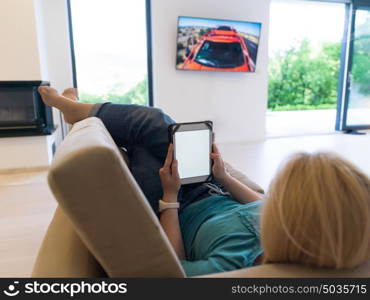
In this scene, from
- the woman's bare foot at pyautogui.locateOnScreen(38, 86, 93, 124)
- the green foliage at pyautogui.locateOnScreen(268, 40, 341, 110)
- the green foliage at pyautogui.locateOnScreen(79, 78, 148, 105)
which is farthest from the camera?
the green foliage at pyautogui.locateOnScreen(268, 40, 341, 110)

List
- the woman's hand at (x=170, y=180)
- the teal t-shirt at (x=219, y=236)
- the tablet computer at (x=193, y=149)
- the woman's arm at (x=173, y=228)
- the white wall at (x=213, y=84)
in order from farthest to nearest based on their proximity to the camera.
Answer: the white wall at (x=213, y=84), the tablet computer at (x=193, y=149), the woman's hand at (x=170, y=180), the woman's arm at (x=173, y=228), the teal t-shirt at (x=219, y=236)

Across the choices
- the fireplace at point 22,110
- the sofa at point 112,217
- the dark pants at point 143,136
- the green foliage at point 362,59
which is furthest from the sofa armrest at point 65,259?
the green foliage at point 362,59

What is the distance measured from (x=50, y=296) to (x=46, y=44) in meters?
3.86

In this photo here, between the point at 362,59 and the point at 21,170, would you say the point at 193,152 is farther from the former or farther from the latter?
the point at 362,59

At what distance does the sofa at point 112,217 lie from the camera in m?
0.52

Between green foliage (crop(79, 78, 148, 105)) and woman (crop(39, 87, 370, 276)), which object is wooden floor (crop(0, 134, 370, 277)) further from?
green foliage (crop(79, 78, 148, 105))

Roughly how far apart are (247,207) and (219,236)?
157mm

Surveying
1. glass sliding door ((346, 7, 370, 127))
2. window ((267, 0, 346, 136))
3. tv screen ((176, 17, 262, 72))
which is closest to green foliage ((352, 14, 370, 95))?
glass sliding door ((346, 7, 370, 127))

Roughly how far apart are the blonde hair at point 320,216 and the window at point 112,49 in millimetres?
4035

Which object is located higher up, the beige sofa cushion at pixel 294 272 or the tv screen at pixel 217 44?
the tv screen at pixel 217 44

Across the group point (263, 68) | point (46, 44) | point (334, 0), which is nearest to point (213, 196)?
point (46, 44)

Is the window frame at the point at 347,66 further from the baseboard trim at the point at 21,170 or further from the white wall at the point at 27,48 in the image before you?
the baseboard trim at the point at 21,170

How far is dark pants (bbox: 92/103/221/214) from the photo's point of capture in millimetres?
1326

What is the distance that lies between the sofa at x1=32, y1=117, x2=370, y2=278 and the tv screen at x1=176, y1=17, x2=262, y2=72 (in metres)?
3.97
